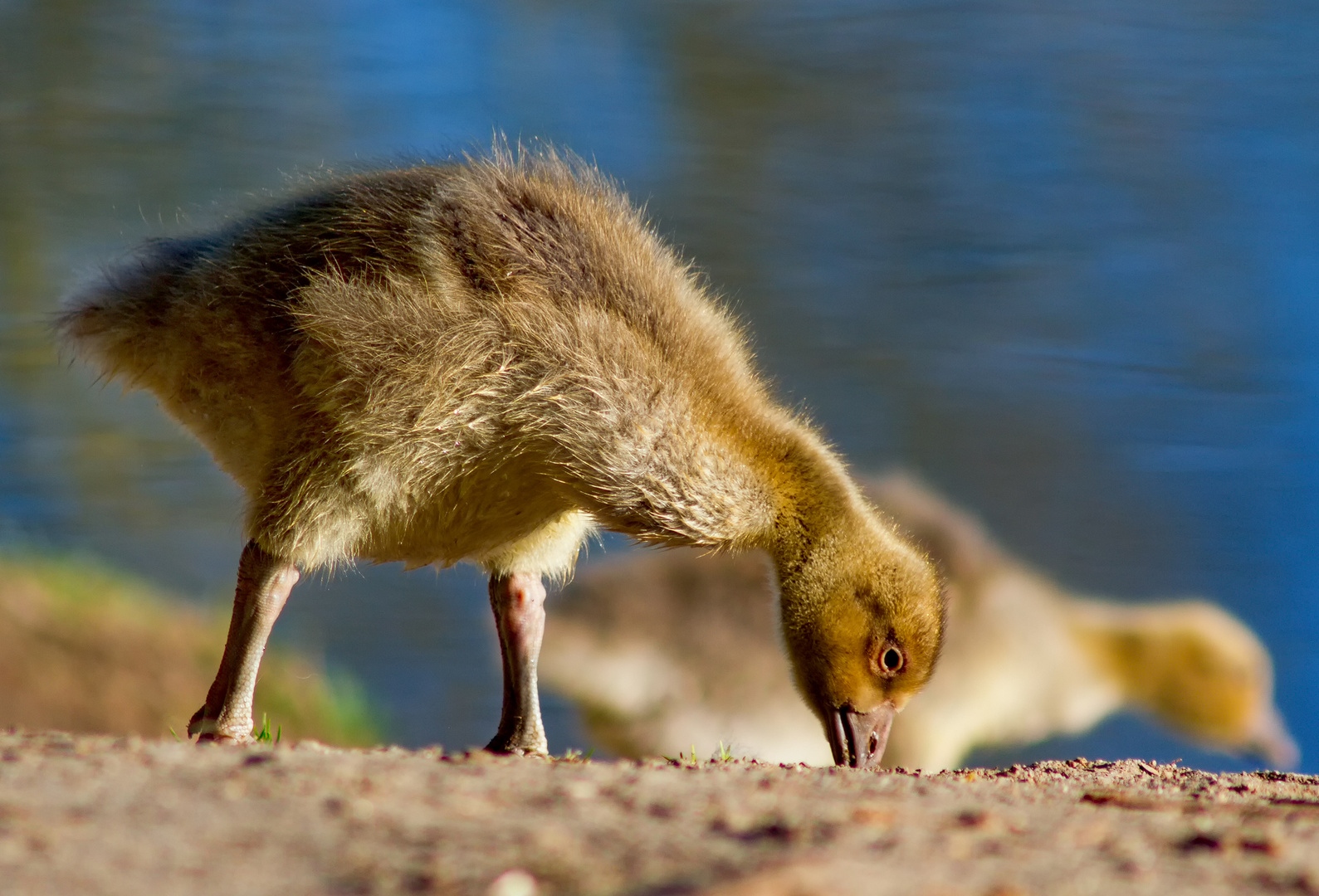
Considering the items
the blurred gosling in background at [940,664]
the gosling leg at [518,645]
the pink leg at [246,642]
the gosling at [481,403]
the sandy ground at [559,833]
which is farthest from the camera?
the blurred gosling in background at [940,664]

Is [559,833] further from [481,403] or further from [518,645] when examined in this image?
[518,645]

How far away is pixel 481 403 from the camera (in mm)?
2240

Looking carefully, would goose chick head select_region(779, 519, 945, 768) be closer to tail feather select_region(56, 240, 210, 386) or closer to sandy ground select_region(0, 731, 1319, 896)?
sandy ground select_region(0, 731, 1319, 896)

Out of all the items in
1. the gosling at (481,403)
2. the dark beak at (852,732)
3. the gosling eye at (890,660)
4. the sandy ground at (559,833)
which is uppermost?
the gosling at (481,403)

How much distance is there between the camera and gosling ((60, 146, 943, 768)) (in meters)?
2.24

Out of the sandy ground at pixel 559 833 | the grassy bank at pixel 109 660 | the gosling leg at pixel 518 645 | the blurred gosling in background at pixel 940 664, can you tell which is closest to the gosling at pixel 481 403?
the gosling leg at pixel 518 645

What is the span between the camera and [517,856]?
1.16 m

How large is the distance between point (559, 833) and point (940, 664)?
300 cm

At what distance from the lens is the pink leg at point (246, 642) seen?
234 cm

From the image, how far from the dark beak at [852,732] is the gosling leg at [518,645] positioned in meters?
0.61

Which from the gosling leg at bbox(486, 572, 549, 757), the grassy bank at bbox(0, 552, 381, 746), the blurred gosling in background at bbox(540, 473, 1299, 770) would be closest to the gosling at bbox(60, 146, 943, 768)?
the gosling leg at bbox(486, 572, 549, 757)

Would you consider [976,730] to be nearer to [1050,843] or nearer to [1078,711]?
[1078,711]

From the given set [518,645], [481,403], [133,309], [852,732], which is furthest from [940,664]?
[133,309]

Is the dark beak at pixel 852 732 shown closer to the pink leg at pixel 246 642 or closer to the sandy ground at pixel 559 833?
the sandy ground at pixel 559 833
